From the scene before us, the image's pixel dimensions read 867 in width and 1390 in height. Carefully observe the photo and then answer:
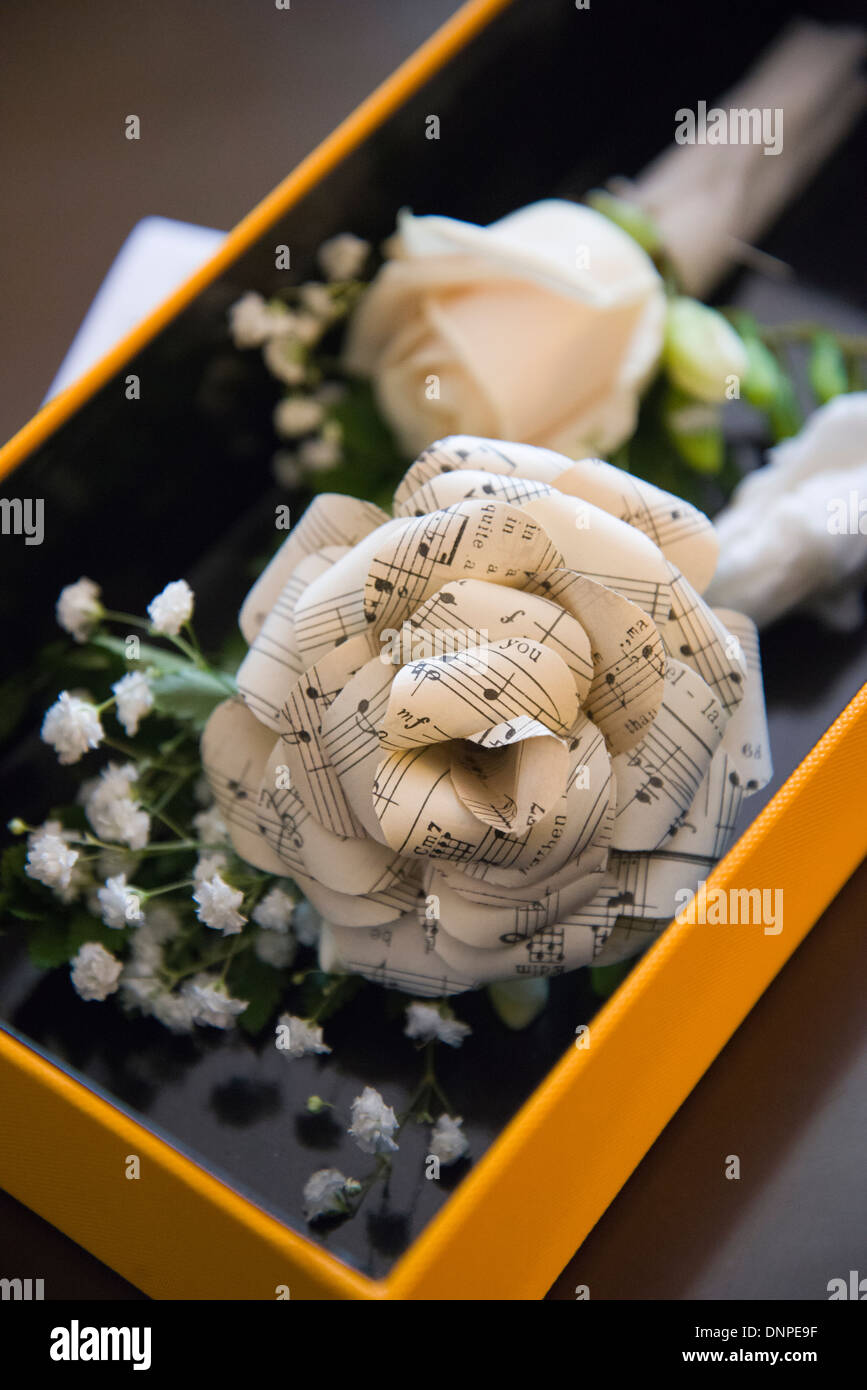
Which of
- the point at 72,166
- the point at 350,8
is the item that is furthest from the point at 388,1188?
the point at 350,8

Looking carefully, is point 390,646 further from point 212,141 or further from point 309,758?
point 212,141

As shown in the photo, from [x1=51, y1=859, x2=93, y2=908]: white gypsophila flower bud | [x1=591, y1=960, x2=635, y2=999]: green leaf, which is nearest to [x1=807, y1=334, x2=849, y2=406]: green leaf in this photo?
[x1=591, y1=960, x2=635, y2=999]: green leaf

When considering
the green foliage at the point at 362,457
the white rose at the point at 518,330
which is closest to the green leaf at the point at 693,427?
the white rose at the point at 518,330

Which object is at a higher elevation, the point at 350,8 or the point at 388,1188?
the point at 350,8

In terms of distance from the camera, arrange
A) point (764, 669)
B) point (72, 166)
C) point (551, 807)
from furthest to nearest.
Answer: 1. point (72, 166)
2. point (764, 669)
3. point (551, 807)

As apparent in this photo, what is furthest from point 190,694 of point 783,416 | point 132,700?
point 783,416

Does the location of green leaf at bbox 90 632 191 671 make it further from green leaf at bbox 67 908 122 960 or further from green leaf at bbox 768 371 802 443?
green leaf at bbox 768 371 802 443

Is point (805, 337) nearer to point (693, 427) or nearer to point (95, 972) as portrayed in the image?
point (693, 427)
